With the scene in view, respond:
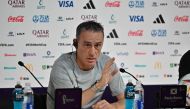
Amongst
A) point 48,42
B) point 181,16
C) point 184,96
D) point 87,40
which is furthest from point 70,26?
point 184,96

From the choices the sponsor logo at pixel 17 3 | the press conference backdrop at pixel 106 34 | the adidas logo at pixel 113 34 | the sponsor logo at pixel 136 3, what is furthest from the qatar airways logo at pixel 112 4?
the sponsor logo at pixel 17 3

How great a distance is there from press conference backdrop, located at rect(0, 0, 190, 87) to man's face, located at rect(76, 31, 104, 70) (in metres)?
2.25

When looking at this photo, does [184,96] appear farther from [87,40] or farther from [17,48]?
[17,48]

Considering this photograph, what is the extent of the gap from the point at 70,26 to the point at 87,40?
2.32m

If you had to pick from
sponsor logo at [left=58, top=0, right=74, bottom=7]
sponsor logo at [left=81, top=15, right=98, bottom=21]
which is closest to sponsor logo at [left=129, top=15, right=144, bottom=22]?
sponsor logo at [left=81, top=15, right=98, bottom=21]

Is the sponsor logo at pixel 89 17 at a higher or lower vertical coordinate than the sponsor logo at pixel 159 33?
higher

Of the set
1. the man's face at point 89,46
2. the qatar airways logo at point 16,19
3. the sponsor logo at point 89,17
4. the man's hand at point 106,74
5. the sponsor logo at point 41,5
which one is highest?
the sponsor logo at point 41,5

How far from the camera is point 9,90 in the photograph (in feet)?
18.4

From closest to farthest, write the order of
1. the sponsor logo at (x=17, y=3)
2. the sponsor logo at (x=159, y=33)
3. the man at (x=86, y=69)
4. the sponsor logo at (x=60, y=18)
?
the man at (x=86, y=69), the sponsor logo at (x=17, y=3), the sponsor logo at (x=60, y=18), the sponsor logo at (x=159, y=33)

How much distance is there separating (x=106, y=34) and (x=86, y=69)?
7.57 feet

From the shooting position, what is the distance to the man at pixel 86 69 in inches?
133

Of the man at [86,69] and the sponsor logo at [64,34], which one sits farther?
the sponsor logo at [64,34]

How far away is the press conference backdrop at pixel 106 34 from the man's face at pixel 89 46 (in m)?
2.25

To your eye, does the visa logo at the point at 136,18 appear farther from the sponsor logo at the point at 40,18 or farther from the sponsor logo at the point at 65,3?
the sponsor logo at the point at 40,18
